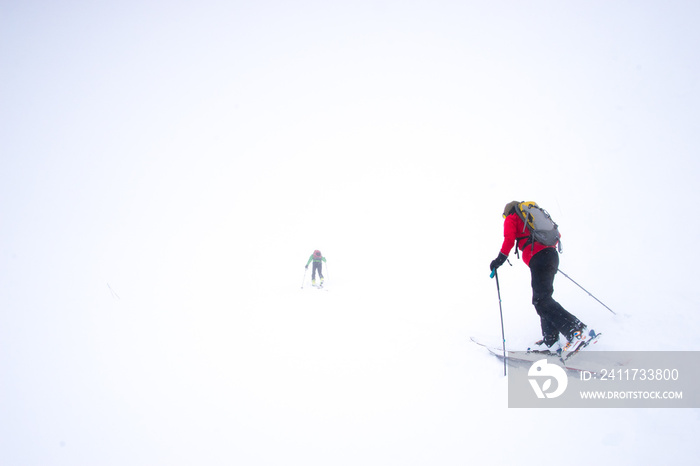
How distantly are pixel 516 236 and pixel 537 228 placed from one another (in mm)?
311

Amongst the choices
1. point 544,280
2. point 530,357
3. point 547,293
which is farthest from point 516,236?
point 530,357

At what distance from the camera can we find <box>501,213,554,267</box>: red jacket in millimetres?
4387

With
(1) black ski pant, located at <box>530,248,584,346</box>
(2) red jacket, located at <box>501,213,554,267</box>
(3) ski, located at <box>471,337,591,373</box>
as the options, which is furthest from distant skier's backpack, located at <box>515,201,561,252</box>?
(3) ski, located at <box>471,337,591,373</box>

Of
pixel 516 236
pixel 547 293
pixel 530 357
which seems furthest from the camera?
pixel 516 236

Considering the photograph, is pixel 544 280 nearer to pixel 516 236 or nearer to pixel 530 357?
pixel 516 236

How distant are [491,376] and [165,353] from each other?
5.82 meters

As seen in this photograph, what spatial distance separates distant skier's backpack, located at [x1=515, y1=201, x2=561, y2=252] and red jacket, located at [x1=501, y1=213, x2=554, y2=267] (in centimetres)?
4

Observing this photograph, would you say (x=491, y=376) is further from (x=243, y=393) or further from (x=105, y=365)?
(x=105, y=365)

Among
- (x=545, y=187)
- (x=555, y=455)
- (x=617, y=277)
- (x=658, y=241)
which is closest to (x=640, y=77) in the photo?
(x=545, y=187)

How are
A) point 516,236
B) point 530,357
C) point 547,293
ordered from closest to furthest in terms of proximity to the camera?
1. point 530,357
2. point 547,293
3. point 516,236

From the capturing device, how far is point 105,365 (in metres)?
5.68

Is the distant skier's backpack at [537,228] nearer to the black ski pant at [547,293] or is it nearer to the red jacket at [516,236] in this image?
the red jacket at [516,236]

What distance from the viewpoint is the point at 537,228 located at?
14.1 ft

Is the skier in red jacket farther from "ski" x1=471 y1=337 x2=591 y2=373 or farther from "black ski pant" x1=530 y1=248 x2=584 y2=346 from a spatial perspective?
"ski" x1=471 y1=337 x2=591 y2=373
